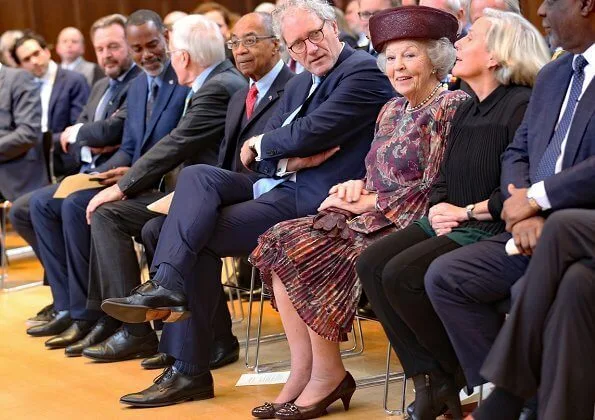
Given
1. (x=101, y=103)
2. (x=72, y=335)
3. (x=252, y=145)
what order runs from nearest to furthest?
1. (x=252, y=145)
2. (x=72, y=335)
3. (x=101, y=103)

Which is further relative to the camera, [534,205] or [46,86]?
[46,86]

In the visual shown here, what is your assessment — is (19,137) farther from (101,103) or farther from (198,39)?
(198,39)

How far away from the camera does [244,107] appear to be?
16.0ft

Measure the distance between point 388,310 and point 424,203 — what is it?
464 millimetres

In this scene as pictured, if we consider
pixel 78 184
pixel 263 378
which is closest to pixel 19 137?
pixel 78 184

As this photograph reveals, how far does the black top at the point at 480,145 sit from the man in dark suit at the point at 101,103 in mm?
2655

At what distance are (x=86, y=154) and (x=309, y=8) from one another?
2.09 metres

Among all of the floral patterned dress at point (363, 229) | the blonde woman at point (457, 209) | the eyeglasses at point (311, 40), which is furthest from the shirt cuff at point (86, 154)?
the blonde woman at point (457, 209)

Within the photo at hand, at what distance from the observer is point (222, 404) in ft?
13.6

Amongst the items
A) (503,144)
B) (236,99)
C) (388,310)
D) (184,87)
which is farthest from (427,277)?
(184,87)

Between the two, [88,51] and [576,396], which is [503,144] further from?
[88,51]

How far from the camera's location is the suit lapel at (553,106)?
10.7 ft

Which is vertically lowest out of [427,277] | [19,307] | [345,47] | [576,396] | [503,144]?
[19,307]

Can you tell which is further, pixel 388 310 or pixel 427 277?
pixel 388 310
